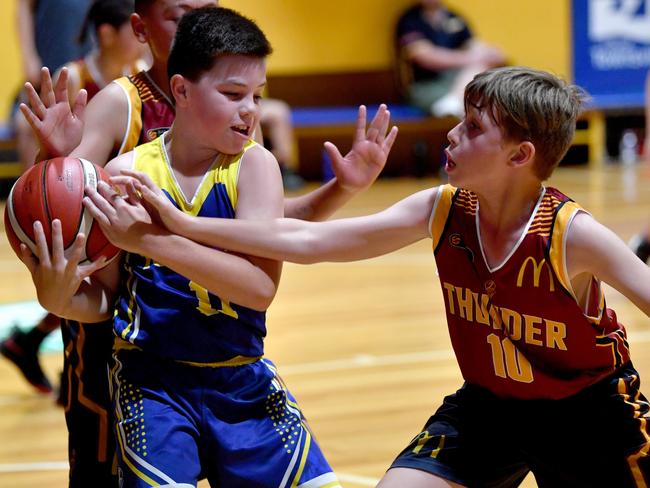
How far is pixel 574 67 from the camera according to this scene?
1271 centimetres

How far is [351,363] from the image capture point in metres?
5.00

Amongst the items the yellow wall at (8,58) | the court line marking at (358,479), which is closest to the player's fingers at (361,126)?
the court line marking at (358,479)

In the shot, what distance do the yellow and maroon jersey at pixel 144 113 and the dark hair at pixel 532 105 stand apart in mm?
814

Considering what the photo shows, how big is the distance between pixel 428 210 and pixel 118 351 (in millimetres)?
842

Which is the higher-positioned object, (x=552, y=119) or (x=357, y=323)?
(x=552, y=119)

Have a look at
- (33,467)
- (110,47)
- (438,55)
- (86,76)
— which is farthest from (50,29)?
(438,55)

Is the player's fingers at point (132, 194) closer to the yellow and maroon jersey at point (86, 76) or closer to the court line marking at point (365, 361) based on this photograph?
the yellow and maroon jersey at point (86, 76)

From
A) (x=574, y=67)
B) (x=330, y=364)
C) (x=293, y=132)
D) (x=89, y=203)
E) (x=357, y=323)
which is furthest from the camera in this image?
(x=574, y=67)

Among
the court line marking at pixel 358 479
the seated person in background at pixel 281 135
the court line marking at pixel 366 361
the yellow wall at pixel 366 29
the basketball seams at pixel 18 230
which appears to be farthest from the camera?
the yellow wall at pixel 366 29

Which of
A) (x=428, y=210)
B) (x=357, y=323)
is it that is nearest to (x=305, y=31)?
(x=357, y=323)

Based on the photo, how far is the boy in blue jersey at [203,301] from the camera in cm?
248

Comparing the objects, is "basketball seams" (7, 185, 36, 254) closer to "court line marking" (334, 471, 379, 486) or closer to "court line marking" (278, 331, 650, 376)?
"court line marking" (334, 471, 379, 486)

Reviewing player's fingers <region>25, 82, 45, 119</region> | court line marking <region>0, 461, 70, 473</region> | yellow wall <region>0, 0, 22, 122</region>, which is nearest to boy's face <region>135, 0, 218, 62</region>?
player's fingers <region>25, 82, 45, 119</region>

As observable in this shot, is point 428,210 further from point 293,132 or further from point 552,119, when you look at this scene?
point 293,132
